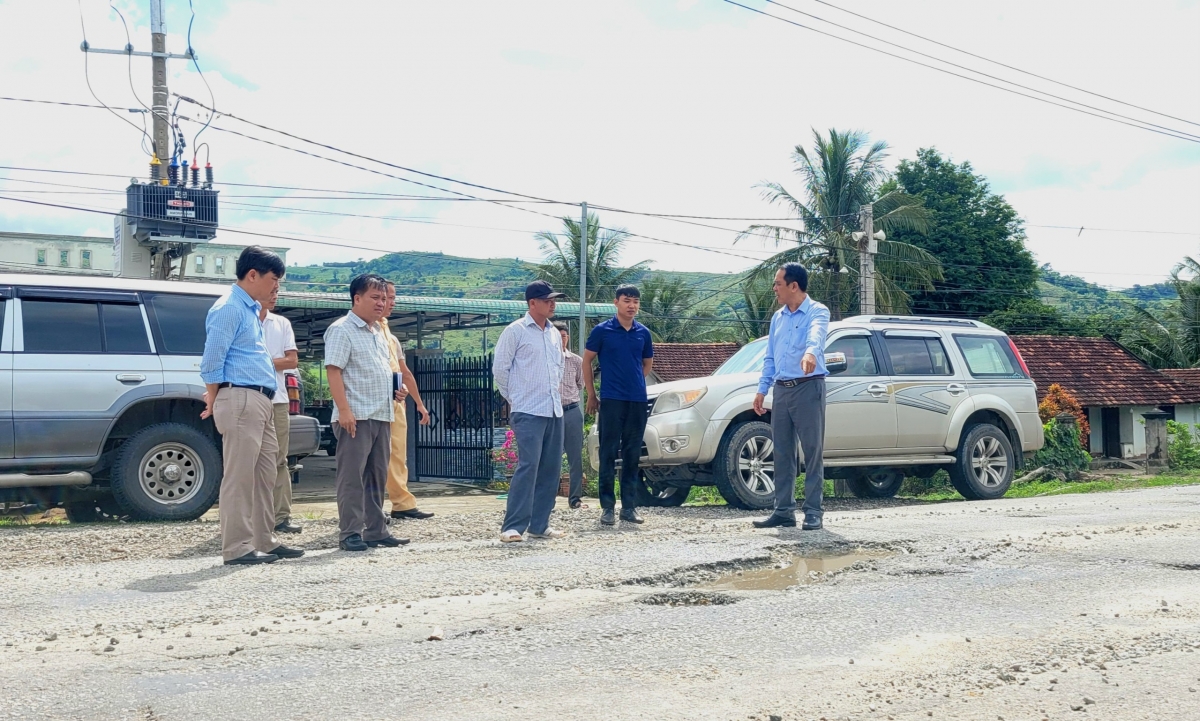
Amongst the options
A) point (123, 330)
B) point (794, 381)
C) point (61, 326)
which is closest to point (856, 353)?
point (794, 381)

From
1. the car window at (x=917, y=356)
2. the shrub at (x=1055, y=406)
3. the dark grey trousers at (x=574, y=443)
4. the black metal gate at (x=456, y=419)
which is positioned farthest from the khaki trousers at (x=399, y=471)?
the shrub at (x=1055, y=406)

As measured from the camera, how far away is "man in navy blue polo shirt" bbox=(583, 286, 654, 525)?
8273 mm

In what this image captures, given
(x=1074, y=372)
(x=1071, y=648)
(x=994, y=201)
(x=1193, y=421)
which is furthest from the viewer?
(x=994, y=201)

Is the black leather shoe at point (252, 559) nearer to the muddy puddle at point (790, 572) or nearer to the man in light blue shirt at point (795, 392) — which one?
the muddy puddle at point (790, 572)

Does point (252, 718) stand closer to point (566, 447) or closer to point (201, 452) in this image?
point (201, 452)

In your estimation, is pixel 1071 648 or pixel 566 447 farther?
pixel 566 447

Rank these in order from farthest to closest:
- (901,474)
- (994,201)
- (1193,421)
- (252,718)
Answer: (994,201) → (1193,421) → (901,474) → (252,718)

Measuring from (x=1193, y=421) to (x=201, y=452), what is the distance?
39.8m

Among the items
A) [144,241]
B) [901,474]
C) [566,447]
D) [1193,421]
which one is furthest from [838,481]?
[1193,421]

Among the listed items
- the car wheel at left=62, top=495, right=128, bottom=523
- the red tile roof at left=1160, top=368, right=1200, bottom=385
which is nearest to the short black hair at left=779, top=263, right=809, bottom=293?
the car wheel at left=62, top=495, right=128, bottom=523

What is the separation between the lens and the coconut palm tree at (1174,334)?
4803 centimetres

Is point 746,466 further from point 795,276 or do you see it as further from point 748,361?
point 795,276

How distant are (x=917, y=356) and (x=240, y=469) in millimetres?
7202

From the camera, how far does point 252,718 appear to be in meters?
3.29
